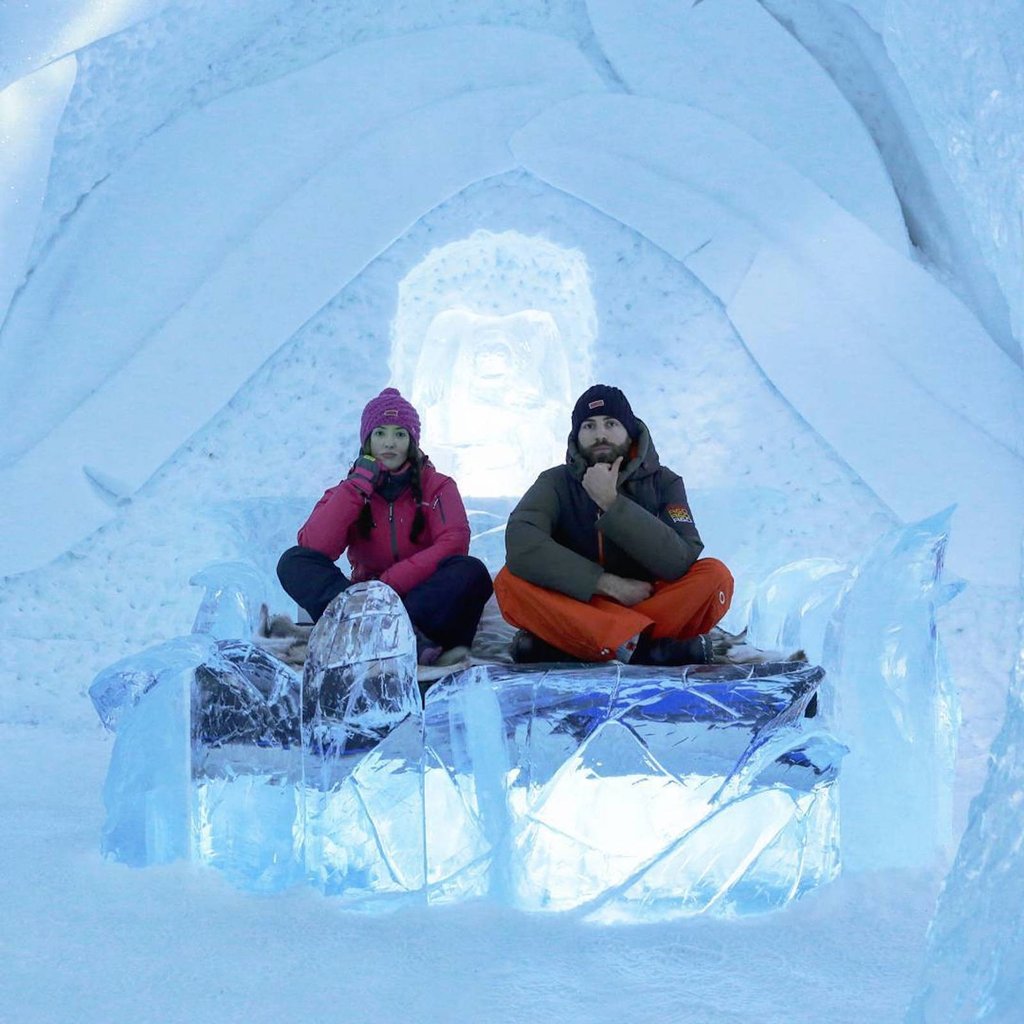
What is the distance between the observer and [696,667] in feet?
7.22

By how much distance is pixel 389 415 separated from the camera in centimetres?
297

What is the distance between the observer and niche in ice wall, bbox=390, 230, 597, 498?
4.11 meters

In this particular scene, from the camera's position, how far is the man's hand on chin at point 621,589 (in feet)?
8.02

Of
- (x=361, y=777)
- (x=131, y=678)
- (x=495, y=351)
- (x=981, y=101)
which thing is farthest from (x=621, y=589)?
(x=495, y=351)

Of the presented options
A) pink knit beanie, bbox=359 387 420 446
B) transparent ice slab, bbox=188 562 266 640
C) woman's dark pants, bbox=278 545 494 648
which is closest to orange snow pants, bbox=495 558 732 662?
woman's dark pants, bbox=278 545 494 648

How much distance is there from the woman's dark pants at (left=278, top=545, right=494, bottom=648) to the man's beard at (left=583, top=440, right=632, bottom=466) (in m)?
0.37

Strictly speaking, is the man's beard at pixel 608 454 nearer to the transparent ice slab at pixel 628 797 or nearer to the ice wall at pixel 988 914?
the transparent ice slab at pixel 628 797

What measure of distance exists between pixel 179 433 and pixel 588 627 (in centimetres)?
218

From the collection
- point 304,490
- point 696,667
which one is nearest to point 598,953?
point 696,667

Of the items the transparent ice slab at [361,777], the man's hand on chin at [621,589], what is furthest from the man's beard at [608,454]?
the transparent ice slab at [361,777]

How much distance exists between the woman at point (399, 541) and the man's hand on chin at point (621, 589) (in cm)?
39

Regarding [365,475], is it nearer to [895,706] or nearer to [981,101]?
[895,706]

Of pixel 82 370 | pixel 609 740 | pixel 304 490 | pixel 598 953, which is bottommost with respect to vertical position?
pixel 598 953

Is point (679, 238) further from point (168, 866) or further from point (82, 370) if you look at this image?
point (168, 866)
